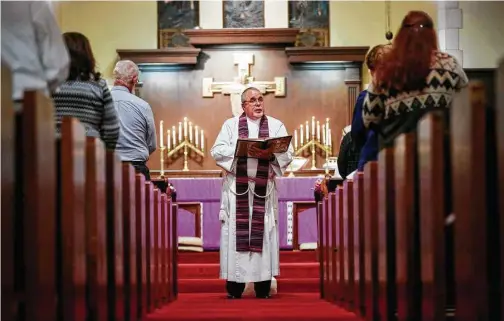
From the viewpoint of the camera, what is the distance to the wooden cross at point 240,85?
12070 mm

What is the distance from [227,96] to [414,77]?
790 centimetres

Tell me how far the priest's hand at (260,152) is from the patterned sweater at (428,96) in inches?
106

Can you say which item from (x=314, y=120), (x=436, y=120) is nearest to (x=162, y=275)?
(x=436, y=120)

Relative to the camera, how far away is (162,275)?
637 centimetres

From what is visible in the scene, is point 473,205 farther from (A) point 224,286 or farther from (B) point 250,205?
(A) point 224,286

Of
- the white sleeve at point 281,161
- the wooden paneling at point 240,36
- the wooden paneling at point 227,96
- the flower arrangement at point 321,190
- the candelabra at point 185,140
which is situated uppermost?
the wooden paneling at point 240,36

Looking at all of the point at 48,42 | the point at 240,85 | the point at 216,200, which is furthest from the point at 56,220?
the point at 240,85

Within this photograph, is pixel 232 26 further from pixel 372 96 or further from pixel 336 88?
pixel 372 96

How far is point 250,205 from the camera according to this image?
24.7 ft

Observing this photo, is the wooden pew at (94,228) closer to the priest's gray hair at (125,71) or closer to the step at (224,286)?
the priest's gray hair at (125,71)

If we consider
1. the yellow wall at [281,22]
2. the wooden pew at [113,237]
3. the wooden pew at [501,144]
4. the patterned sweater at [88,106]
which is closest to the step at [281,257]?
the yellow wall at [281,22]

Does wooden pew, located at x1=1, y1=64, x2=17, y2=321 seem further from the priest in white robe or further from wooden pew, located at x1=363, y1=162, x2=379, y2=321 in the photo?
the priest in white robe

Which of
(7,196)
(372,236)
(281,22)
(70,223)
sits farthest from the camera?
(281,22)

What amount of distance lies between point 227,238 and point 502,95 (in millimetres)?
4810
